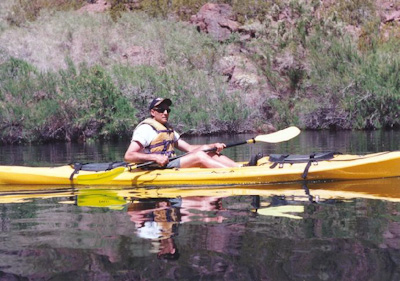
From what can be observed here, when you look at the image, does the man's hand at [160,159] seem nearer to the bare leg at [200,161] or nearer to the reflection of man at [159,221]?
the bare leg at [200,161]

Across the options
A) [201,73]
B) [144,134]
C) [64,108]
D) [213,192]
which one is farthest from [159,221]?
[201,73]

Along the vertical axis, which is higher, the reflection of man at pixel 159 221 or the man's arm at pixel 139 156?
the man's arm at pixel 139 156

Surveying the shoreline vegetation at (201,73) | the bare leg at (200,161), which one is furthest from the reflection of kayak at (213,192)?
the shoreline vegetation at (201,73)

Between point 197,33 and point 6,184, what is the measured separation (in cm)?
2103

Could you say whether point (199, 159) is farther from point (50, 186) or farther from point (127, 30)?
point (127, 30)

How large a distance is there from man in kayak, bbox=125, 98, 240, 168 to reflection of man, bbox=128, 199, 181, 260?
884 millimetres

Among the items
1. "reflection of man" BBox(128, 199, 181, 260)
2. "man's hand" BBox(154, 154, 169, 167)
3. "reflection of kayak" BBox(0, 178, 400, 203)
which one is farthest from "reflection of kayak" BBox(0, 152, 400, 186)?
"reflection of man" BBox(128, 199, 181, 260)

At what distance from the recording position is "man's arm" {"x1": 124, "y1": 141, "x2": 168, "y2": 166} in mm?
6336

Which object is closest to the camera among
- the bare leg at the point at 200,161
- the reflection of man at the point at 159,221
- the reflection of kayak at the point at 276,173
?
the reflection of man at the point at 159,221

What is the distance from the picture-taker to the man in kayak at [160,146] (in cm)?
638

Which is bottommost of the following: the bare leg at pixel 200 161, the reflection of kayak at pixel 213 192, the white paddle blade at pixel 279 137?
the reflection of kayak at pixel 213 192

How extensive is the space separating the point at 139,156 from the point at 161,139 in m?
0.33

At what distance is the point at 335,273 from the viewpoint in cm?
298

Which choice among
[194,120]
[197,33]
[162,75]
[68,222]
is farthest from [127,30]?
[68,222]
